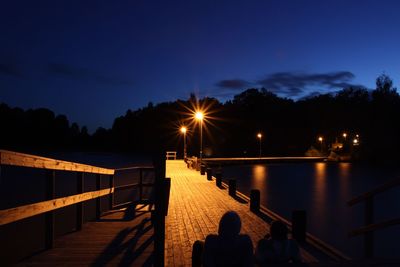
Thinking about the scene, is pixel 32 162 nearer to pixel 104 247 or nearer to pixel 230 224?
pixel 104 247

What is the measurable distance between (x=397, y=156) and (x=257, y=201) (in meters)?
79.8

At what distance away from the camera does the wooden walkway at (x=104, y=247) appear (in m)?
6.54

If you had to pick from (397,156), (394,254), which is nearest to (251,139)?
(397,156)

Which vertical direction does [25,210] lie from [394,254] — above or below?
above

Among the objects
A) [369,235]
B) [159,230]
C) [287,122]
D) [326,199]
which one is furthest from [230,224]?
[287,122]

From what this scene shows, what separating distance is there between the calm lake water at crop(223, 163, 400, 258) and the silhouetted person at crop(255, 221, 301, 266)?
14.0m

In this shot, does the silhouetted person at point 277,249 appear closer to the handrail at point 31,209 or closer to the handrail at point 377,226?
the handrail at point 377,226

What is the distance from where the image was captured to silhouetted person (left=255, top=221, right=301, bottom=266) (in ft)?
14.9

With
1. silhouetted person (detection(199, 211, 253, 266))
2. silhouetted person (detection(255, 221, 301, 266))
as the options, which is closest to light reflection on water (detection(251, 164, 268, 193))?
silhouetted person (detection(255, 221, 301, 266))

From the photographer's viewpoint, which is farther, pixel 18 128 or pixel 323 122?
pixel 18 128

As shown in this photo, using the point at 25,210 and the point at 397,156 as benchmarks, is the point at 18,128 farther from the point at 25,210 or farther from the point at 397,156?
the point at 25,210

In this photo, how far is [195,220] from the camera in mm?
11469

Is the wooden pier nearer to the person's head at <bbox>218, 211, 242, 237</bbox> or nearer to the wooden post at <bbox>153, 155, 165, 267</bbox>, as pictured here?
the wooden post at <bbox>153, 155, 165, 267</bbox>

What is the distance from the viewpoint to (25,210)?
5.50m
